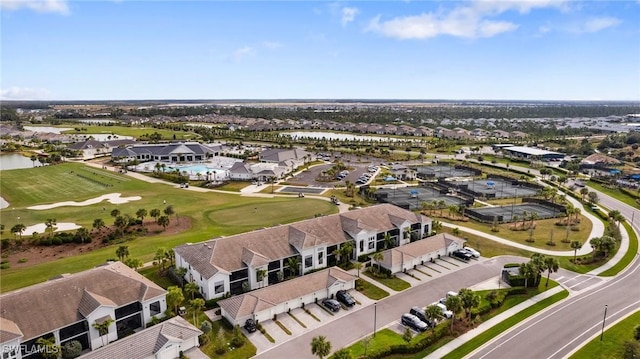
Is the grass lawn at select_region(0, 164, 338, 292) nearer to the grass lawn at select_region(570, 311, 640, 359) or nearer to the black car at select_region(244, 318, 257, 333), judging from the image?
the black car at select_region(244, 318, 257, 333)

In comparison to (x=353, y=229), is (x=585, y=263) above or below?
below

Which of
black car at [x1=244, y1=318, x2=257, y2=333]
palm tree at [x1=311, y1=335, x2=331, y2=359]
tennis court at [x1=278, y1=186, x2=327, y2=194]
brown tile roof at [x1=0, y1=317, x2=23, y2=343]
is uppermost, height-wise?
brown tile roof at [x1=0, y1=317, x2=23, y2=343]

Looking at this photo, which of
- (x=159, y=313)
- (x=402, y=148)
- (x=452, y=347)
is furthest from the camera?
(x=402, y=148)

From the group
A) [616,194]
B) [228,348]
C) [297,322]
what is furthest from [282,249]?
[616,194]

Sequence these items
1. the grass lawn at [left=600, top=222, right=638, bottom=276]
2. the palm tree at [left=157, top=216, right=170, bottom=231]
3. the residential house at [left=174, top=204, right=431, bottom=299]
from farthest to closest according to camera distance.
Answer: the palm tree at [left=157, top=216, right=170, bottom=231] → the grass lawn at [left=600, top=222, right=638, bottom=276] → the residential house at [left=174, top=204, right=431, bottom=299]

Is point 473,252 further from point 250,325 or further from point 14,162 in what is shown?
point 14,162

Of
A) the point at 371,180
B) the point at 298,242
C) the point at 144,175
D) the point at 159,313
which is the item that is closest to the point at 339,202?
the point at 371,180

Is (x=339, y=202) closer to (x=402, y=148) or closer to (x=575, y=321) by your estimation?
(x=575, y=321)

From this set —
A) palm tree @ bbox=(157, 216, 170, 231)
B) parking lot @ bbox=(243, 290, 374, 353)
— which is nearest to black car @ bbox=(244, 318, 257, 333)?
parking lot @ bbox=(243, 290, 374, 353)
